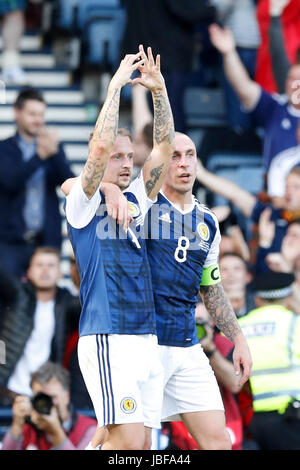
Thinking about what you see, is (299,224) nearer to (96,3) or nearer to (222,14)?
(222,14)

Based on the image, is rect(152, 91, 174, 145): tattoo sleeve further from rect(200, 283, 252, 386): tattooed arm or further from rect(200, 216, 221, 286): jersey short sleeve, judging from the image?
rect(200, 283, 252, 386): tattooed arm

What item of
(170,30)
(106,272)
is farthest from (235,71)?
(106,272)

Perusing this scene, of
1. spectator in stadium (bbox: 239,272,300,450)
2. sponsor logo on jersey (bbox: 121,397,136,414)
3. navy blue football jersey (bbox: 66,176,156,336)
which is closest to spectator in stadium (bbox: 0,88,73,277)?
spectator in stadium (bbox: 239,272,300,450)

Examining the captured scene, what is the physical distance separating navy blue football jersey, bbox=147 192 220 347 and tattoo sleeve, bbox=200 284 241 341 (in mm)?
153

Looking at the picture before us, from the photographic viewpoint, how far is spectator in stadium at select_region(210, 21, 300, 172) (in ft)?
32.8

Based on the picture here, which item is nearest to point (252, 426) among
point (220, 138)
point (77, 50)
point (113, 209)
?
point (113, 209)

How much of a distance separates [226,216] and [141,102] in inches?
65.3

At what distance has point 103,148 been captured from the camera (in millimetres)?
5578

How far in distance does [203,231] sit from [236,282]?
7.03 feet

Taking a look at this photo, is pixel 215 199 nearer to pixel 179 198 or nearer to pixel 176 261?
pixel 179 198

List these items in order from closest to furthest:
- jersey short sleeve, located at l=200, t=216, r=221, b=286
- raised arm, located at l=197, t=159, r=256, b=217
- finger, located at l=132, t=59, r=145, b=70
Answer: finger, located at l=132, t=59, r=145, b=70 → jersey short sleeve, located at l=200, t=216, r=221, b=286 → raised arm, located at l=197, t=159, r=256, b=217

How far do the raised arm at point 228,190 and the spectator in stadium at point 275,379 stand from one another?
2319mm

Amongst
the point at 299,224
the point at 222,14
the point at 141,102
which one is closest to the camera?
the point at 299,224
